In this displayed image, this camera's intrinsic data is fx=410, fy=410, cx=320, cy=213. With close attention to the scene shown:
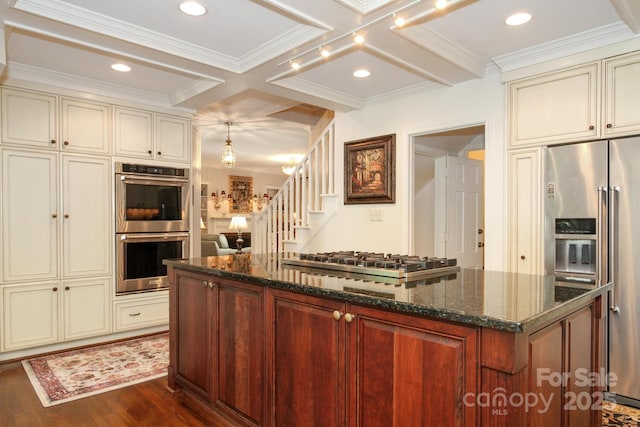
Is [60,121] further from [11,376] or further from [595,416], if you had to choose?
[595,416]

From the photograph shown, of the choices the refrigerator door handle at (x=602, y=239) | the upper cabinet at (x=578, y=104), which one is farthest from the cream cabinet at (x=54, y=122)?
the refrigerator door handle at (x=602, y=239)

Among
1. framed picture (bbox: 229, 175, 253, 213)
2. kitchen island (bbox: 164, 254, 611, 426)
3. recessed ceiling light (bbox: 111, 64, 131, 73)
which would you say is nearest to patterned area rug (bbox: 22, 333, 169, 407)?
kitchen island (bbox: 164, 254, 611, 426)

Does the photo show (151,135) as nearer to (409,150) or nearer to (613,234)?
(409,150)

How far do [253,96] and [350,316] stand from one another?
3.51 meters

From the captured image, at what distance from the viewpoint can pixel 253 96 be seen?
4578 millimetres

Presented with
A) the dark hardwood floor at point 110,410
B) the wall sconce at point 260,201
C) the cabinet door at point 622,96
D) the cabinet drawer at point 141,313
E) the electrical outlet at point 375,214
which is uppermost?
the cabinet door at point 622,96

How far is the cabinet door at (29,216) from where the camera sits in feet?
11.4

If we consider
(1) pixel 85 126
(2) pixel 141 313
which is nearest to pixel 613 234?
(2) pixel 141 313

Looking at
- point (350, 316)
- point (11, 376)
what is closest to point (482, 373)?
point (350, 316)

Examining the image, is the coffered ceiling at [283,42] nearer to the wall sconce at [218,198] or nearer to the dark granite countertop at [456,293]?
the dark granite countertop at [456,293]

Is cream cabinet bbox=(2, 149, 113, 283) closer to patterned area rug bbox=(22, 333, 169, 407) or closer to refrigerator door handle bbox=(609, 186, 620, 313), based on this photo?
patterned area rug bbox=(22, 333, 169, 407)

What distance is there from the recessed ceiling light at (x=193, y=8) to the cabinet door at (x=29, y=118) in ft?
6.44

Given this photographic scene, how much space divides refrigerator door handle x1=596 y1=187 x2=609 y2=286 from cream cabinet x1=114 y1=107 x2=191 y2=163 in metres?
3.88

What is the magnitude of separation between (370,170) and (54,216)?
306 centimetres
